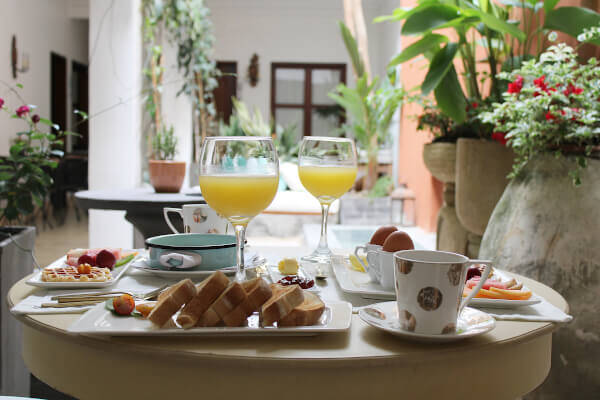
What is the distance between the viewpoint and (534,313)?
77cm

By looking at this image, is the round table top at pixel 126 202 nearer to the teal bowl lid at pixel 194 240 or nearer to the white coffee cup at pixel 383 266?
the teal bowl lid at pixel 194 240

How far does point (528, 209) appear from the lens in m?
1.86

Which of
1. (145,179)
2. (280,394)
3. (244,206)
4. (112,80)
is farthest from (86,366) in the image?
(145,179)

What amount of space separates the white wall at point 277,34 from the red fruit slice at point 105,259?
28.2 feet

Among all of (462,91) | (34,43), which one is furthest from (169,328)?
(34,43)

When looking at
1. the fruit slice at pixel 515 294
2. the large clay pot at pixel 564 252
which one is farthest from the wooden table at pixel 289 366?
the large clay pot at pixel 564 252

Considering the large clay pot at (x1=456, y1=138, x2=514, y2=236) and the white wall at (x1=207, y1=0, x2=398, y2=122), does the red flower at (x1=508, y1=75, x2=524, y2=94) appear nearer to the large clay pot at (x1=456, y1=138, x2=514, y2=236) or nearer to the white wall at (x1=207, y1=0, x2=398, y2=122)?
the large clay pot at (x1=456, y1=138, x2=514, y2=236)

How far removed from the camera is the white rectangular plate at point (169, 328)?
62 centimetres

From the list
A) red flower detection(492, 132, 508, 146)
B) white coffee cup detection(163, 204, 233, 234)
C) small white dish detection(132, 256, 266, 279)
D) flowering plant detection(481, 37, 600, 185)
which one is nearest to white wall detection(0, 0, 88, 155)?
red flower detection(492, 132, 508, 146)

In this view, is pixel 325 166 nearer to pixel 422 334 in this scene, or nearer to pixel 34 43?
pixel 422 334

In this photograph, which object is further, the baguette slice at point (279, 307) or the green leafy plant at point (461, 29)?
the green leafy plant at point (461, 29)

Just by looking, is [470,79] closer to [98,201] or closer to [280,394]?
[98,201]

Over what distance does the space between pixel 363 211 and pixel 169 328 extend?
17.6 feet

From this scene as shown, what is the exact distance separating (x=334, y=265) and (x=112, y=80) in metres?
3.08
